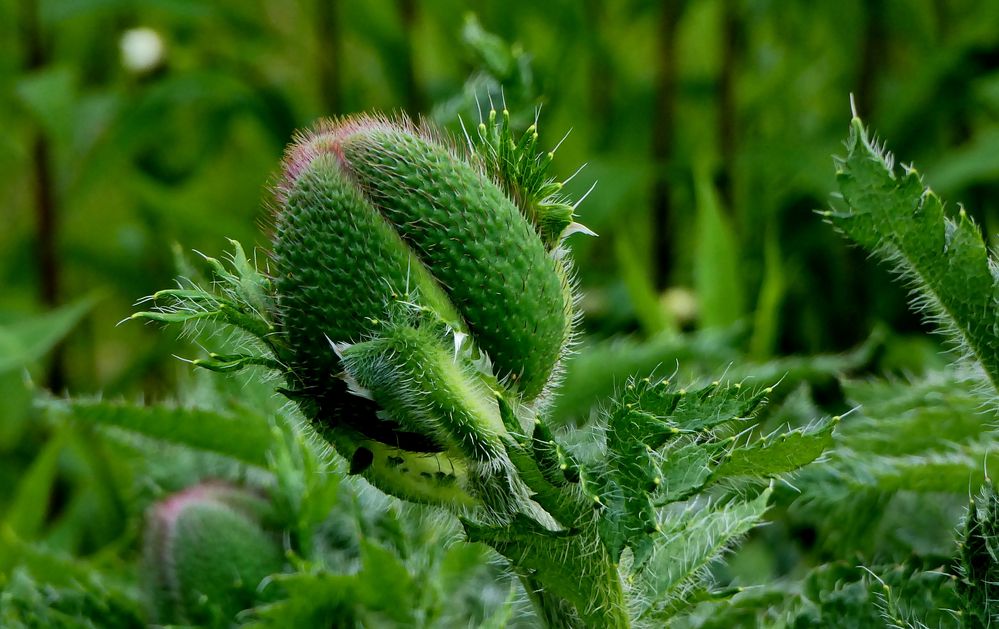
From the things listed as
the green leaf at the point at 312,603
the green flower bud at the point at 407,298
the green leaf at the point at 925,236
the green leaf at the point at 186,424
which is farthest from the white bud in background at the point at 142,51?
the green leaf at the point at 925,236

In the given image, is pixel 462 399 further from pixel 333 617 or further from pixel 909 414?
pixel 909 414

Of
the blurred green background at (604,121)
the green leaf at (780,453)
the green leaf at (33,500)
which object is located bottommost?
the green leaf at (780,453)

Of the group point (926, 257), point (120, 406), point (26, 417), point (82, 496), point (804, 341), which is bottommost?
point (926, 257)

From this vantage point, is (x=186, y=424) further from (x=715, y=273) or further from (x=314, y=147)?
(x=715, y=273)

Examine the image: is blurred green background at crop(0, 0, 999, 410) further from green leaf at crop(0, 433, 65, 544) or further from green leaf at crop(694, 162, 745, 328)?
green leaf at crop(0, 433, 65, 544)

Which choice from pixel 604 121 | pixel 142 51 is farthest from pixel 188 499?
pixel 604 121

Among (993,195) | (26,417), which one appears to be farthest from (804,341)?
(26,417)

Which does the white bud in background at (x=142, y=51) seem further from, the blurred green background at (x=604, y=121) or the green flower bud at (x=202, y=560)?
the green flower bud at (x=202, y=560)
